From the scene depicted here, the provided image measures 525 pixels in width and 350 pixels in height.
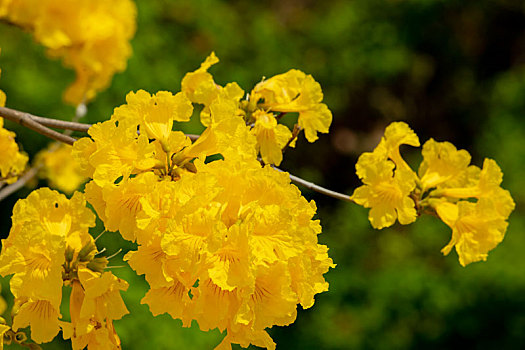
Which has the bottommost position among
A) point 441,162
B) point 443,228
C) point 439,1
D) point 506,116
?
point 443,228

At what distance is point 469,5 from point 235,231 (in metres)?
4.70

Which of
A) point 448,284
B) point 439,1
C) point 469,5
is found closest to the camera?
point 448,284

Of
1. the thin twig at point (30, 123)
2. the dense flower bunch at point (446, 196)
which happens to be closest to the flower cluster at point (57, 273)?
the thin twig at point (30, 123)

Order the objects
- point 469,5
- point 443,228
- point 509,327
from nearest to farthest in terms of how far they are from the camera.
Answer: point 509,327
point 443,228
point 469,5

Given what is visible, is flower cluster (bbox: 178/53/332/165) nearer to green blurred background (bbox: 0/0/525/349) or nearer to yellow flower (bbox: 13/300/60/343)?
yellow flower (bbox: 13/300/60/343)

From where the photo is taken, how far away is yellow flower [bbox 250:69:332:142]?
1080 millimetres

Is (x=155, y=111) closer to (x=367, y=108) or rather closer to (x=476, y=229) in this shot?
(x=476, y=229)

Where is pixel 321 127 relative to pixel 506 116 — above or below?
above

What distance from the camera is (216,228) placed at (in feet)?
2.38

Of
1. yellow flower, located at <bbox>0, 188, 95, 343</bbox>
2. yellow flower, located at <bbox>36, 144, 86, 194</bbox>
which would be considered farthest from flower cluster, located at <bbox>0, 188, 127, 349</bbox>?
yellow flower, located at <bbox>36, 144, 86, 194</bbox>

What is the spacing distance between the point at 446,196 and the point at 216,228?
59cm

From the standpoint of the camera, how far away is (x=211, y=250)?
72cm

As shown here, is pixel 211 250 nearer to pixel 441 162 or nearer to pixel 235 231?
pixel 235 231

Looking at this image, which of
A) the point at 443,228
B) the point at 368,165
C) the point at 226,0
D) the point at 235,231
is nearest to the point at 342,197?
the point at 368,165
